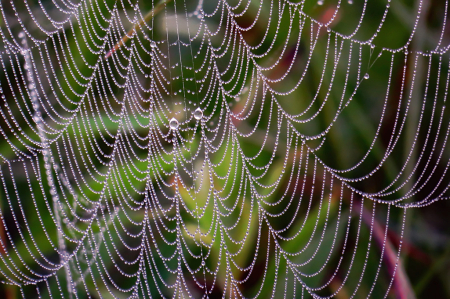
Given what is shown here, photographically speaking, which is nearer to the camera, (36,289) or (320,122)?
(36,289)

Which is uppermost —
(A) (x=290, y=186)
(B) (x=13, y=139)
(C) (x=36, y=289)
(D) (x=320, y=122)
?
(B) (x=13, y=139)

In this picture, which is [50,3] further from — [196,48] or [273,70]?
[273,70]

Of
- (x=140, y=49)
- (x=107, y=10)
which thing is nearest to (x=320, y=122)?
(x=140, y=49)

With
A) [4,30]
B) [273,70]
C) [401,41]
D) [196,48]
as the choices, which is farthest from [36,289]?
[401,41]

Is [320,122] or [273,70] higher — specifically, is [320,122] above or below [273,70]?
below

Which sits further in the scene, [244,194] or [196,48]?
[196,48]

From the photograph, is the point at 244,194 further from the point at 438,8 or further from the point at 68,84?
the point at 438,8
